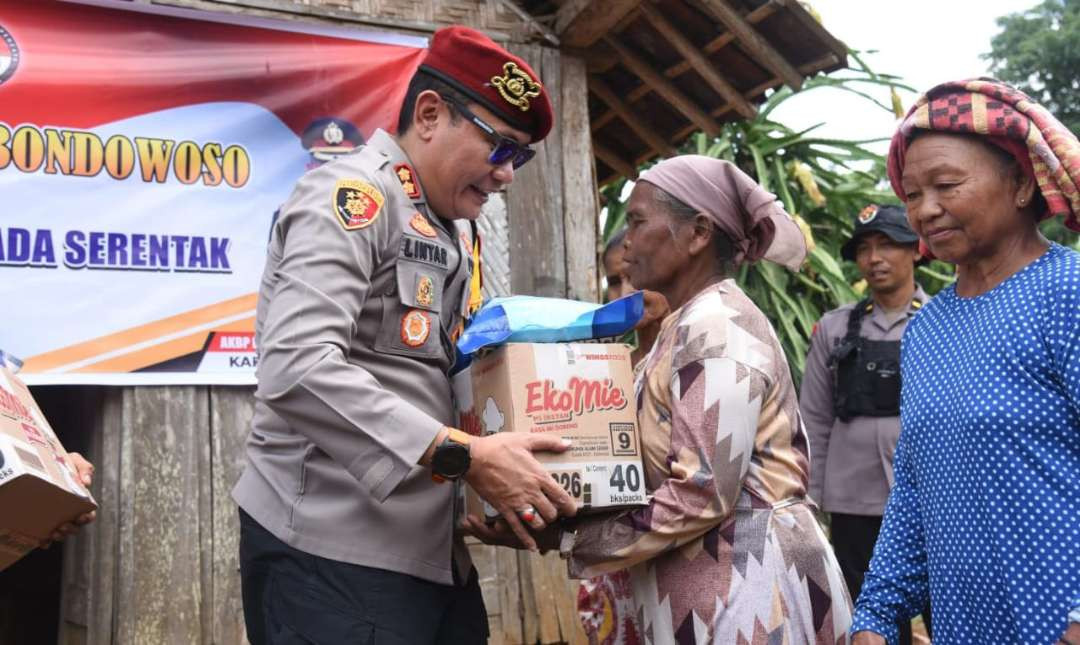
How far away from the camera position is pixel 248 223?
3.91 metres

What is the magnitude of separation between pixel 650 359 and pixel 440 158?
2.22ft

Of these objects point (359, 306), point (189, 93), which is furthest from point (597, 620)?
point (189, 93)

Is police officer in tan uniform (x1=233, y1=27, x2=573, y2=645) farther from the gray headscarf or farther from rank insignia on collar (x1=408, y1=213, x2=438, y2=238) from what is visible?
the gray headscarf

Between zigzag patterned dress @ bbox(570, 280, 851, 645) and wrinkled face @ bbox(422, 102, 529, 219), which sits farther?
wrinkled face @ bbox(422, 102, 529, 219)

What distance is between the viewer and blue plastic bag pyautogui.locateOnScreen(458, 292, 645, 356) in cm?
200

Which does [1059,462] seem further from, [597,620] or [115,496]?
[115,496]

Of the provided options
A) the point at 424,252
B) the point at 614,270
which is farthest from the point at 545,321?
the point at 614,270

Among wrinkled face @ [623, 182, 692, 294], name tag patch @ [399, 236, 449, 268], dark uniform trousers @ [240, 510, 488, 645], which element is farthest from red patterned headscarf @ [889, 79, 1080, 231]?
dark uniform trousers @ [240, 510, 488, 645]

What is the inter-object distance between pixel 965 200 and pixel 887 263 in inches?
106

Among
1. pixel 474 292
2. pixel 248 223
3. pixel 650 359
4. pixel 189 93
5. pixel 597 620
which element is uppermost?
pixel 189 93

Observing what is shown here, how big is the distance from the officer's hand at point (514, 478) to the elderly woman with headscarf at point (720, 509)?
17 cm

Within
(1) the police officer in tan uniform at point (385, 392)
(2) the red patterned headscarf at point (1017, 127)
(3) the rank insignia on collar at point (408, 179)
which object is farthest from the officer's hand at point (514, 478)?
(2) the red patterned headscarf at point (1017, 127)

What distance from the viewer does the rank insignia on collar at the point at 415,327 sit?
6.75 feet

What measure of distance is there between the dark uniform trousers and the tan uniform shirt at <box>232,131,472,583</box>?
0.03 meters
